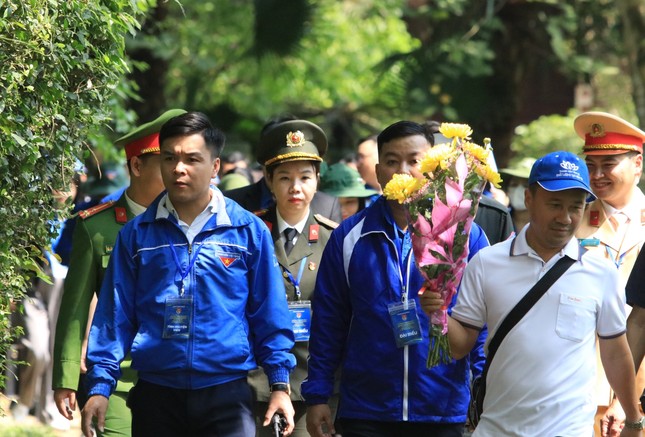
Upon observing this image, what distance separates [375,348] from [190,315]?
92 centimetres

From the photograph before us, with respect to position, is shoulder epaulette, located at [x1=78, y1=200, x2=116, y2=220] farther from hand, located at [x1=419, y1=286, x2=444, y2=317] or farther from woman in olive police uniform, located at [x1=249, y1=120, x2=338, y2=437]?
hand, located at [x1=419, y1=286, x2=444, y2=317]

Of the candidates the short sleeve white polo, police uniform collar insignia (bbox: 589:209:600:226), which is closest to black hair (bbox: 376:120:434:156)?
the short sleeve white polo

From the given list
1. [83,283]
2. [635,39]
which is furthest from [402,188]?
[635,39]

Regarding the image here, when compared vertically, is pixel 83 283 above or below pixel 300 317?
above

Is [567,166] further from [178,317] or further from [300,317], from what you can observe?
[300,317]

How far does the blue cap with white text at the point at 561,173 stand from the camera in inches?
228

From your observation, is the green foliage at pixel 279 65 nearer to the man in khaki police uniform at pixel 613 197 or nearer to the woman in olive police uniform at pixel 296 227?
the woman in olive police uniform at pixel 296 227

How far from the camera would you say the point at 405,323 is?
20.5ft

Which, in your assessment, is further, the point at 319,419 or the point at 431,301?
the point at 319,419

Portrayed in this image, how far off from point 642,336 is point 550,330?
1174 mm

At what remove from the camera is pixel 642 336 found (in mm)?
6684

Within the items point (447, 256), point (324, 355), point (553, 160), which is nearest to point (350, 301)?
point (324, 355)

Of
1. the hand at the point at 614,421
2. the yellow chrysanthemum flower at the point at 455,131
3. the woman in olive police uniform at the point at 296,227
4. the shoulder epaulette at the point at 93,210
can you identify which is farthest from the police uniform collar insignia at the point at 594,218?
the shoulder epaulette at the point at 93,210

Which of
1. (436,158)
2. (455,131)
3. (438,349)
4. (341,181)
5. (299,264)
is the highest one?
(341,181)
